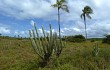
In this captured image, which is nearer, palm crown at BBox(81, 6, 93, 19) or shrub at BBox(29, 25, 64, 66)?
shrub at BBox(29, 25, 64, 66)

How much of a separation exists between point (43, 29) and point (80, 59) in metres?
2.95

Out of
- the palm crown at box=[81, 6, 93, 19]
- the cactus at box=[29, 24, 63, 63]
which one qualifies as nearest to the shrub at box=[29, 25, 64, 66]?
the cactus at box=[29, 24, 63, 63]

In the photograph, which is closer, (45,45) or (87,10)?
(45,45)

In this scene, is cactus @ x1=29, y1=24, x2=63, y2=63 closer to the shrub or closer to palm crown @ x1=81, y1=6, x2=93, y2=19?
the shrub

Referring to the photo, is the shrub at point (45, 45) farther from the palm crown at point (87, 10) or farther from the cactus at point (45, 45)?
the palm crown at point (87, 10)

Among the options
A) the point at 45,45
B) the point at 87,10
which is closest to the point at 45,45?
the point at 45,45

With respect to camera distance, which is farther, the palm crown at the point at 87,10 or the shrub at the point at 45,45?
the palm crown at the point at 87,10

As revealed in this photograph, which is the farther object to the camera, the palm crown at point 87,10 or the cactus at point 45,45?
the palm crown at point 87,10

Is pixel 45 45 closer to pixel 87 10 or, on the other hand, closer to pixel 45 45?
pixel 45 45

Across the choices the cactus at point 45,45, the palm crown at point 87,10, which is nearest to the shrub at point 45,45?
the cactus at point 45,45

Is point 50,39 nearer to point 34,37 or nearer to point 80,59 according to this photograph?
point 34,37

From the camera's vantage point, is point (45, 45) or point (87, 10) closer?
point (45, 45)

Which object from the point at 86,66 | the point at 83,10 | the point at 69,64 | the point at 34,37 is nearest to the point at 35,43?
the point at 34,37

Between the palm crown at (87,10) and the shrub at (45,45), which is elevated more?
the palm crown at (87,10)
